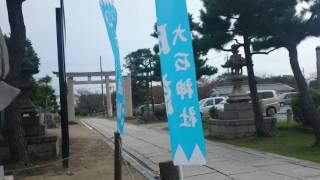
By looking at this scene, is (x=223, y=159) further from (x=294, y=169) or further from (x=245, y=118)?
(x=245, y=118)

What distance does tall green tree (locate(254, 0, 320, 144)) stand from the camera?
12.6m

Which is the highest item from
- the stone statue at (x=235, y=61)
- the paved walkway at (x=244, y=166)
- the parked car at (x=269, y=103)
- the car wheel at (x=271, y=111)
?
the stone statue at (x=235, y=61)

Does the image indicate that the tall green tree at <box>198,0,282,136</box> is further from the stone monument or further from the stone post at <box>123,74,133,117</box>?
the stone post at <box>123,74,133,117</box>

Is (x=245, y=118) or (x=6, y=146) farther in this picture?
(x=245, y=118)

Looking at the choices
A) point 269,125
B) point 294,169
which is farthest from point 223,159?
point 269,125

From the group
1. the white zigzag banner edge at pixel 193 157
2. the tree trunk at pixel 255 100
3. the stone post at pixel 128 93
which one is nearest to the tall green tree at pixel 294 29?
the tree trunk at pixel 255 100

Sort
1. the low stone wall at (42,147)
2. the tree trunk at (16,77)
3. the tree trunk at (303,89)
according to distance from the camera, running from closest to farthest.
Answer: the tree trunk at (16,77)
the tree trunk at (303,89)
the low stone wall at (42,147)

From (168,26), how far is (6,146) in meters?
10.5

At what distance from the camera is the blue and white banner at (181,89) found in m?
4.12

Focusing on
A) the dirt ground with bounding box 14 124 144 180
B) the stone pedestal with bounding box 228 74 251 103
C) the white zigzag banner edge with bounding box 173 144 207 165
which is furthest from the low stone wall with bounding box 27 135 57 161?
the white zigzag banner edge with bounding box 173 144 207 165

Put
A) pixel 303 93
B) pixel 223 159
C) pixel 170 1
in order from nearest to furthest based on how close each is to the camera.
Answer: pixel 170 1, pixel 223 159, pixel 303 93

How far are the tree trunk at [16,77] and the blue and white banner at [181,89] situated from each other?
8812mm

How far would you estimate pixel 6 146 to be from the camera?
13461 mm

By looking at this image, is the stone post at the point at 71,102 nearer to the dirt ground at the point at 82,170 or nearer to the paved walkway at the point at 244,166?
the dirt ground at the point at 82,170
